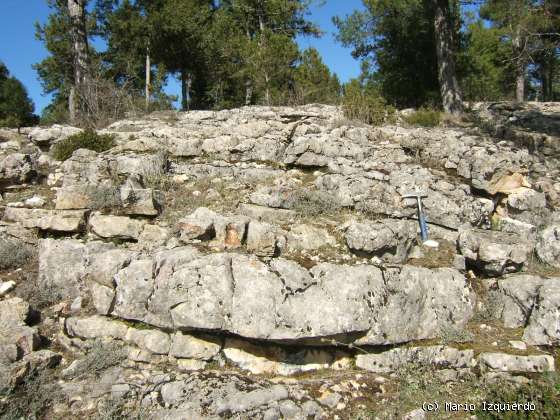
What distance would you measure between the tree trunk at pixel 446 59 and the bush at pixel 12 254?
12.4 metres

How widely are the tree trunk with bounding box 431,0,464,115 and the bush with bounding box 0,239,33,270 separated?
40.6 feet

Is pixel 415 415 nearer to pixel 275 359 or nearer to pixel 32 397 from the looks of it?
pixel 275 359

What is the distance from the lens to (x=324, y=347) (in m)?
4.77

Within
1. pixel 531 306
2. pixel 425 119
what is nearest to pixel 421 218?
pixel 531 306

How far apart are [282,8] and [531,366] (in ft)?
71.6

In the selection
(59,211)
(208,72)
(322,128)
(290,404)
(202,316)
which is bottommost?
(290,404)

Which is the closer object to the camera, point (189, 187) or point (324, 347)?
point (324, 347)

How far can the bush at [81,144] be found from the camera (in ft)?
27.6

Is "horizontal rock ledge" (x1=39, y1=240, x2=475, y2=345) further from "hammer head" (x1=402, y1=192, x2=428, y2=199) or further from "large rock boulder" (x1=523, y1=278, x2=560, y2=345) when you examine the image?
"hammer head" (x1=402, y1=192, x2=428, y2=199)

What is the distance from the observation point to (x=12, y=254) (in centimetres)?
567

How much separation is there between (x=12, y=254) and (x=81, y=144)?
355cm

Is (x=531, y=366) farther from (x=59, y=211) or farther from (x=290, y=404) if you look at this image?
(x=59, y=211)

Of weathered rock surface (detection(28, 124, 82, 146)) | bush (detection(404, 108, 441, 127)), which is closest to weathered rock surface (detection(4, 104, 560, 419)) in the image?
weathered rock surface (detection(28, 124, 82, 146))

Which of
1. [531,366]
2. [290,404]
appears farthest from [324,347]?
[531,366]
